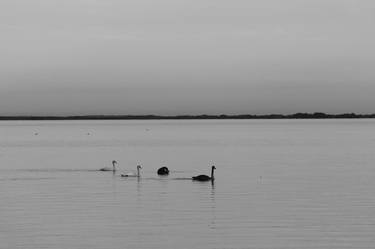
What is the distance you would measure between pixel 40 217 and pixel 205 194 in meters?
9.30

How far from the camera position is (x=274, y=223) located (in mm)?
23594

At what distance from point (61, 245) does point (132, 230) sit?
2974mm

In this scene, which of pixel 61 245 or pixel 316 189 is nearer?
pixel 61 245

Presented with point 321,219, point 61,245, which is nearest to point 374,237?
point 321,219

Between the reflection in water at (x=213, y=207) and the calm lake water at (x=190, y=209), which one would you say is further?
the reflection in water at (x=213, y=207)

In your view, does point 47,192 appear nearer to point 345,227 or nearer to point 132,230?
point 132,230

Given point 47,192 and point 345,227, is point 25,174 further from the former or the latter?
point 345,227

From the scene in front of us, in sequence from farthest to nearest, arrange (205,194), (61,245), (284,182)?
(284,182) → (205,194) → (61,245)

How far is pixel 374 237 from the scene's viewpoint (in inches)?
834

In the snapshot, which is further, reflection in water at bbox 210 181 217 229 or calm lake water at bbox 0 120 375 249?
reflection in water at bbox 210 181 217 229

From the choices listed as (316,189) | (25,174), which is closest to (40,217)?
(316,189)

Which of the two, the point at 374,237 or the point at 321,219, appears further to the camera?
the point at 321,219

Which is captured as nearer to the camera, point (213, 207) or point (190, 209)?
point (190, 209)

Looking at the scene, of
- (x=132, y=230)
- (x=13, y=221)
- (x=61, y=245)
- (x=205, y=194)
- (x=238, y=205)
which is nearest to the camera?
(x=61, y=245)
